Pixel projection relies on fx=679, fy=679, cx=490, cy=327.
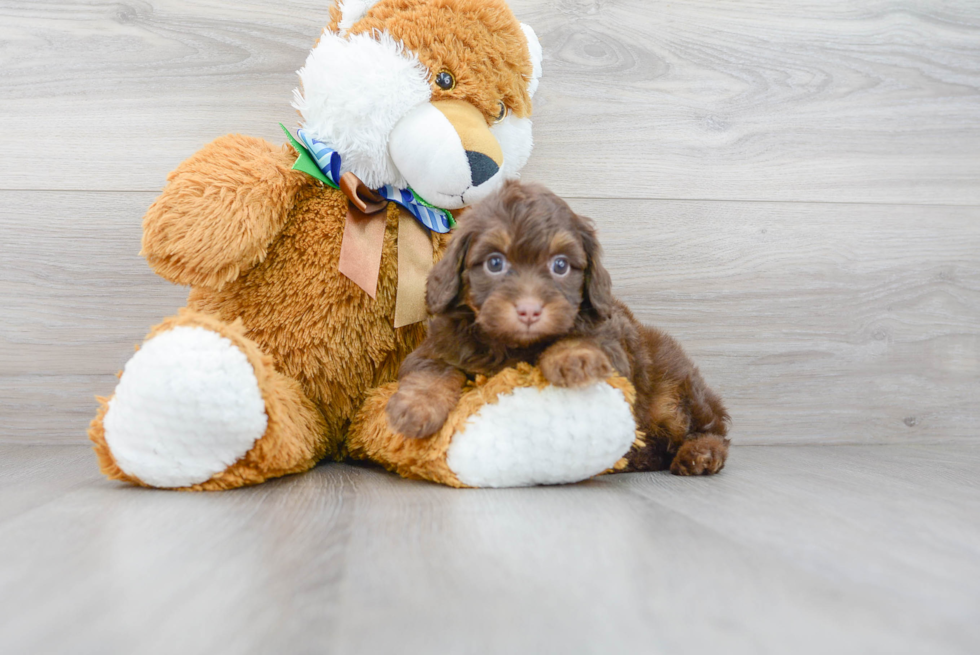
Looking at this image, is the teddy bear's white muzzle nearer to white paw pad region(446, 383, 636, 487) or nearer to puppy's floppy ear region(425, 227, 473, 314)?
puppy's floppy ear region(425, 227, 473, 314)

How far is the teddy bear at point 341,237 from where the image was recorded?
1.15 meters

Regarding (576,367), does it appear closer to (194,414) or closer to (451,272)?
(451,272)

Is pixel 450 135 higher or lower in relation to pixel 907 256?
higher

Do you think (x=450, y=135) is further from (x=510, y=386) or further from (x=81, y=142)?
(x=81, y=142)

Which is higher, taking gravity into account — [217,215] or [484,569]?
[217,215]

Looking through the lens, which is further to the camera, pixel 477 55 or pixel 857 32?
pixel 857 32

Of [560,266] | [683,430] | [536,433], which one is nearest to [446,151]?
[560,266]

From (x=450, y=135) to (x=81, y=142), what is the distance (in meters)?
1.03

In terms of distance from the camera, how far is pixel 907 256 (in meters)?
1.91

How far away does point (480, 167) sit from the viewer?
4.23 ft

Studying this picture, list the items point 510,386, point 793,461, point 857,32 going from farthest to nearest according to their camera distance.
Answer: point 857,32
point 793,461
point 510,386

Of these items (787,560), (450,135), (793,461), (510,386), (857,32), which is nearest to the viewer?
(787,560)

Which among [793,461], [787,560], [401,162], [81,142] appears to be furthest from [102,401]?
[793,461]

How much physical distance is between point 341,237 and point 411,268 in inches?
6.1
